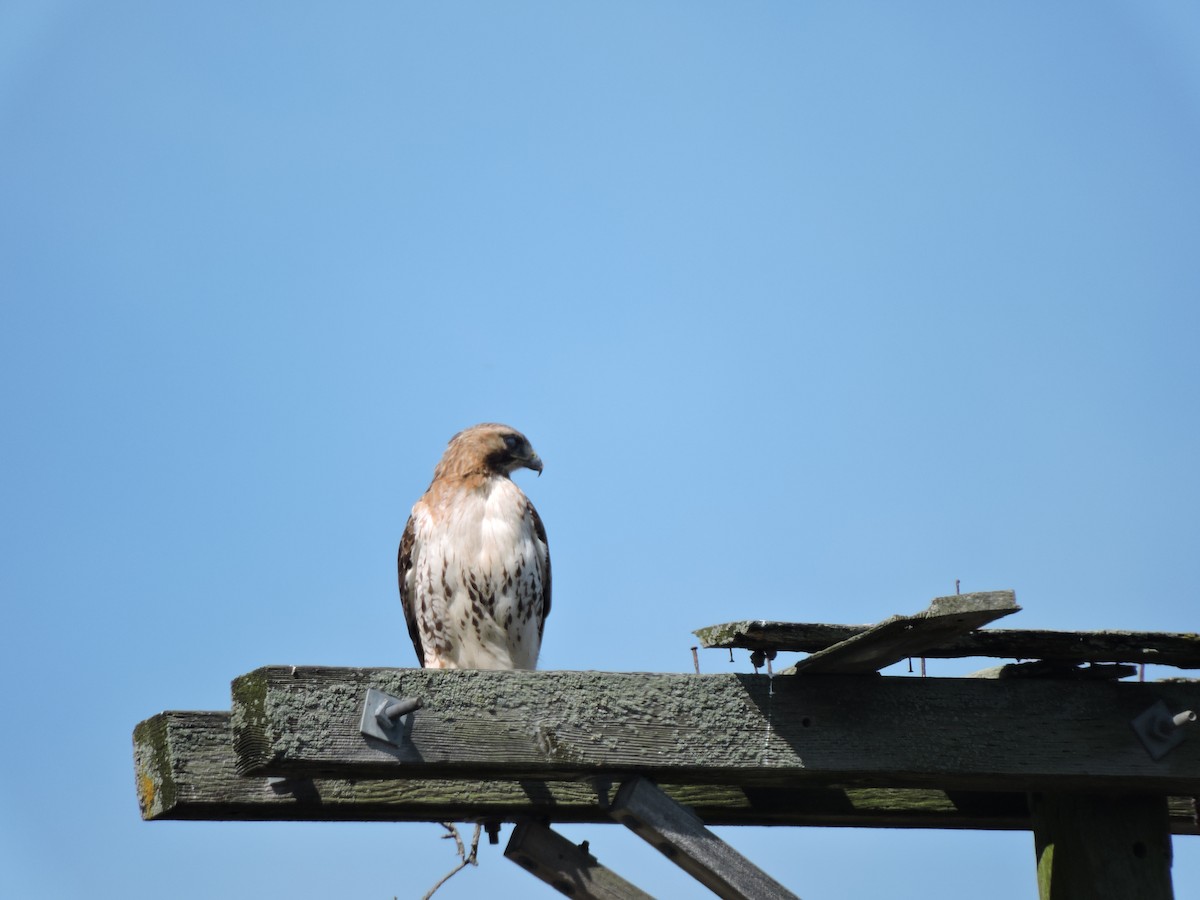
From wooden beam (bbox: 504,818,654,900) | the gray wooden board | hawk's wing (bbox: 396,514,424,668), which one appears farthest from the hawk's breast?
wooden beam (bbox: 504,818,654,900)

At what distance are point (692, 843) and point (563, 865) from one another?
673 millimetres

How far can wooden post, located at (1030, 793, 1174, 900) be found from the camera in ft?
15.3

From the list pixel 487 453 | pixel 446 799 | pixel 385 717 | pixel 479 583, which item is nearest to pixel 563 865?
pixel 446 799

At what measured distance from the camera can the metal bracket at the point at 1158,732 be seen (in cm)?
449

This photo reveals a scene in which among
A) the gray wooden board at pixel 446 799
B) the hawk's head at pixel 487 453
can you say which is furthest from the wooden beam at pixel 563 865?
the hawk's head at pixel 487 453

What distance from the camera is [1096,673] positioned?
4547 millimetres

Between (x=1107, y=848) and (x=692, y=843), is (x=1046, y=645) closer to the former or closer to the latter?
(x=1107, y=848)

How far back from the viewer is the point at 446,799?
15.5ft

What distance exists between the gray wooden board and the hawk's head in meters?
2.76

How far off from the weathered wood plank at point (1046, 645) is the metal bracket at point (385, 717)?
2.72 feet

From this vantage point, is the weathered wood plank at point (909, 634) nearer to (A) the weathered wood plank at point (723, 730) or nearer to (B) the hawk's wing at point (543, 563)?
(A) the weathered wood plank at point (723, 730)

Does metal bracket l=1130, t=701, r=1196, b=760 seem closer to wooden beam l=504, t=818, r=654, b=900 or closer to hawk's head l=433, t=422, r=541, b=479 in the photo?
wooden beam l=504, t=818, r=654, b=900

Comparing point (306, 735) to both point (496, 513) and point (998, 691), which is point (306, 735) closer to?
point (998, 691)

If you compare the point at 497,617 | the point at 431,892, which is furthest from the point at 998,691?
the point at 431,892
